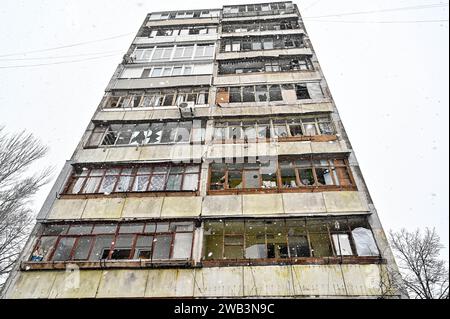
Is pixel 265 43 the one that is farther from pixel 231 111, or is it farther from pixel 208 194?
pixel 208 194

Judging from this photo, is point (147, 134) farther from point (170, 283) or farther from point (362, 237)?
point (362, 237)

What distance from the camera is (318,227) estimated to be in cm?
1094

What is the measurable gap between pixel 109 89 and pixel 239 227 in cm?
1192

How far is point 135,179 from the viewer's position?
12.6 metres

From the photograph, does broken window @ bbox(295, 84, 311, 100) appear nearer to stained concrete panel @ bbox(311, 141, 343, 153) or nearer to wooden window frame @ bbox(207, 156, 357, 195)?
stained concrete panel @ bbox(311, 141, 343, 153)

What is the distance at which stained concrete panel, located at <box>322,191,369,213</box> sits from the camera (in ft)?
35.6

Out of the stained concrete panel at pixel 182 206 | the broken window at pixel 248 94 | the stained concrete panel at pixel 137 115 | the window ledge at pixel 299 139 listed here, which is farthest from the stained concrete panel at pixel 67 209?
the broken window at pixel 248 94

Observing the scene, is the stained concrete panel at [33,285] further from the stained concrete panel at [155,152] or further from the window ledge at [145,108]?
the window ledge at [145,108]

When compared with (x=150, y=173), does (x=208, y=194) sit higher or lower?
lower

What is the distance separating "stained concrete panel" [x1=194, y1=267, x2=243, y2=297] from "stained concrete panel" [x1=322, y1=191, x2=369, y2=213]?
441cm

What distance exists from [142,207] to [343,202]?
26.9 ft

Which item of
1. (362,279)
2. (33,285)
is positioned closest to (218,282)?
(362,279)

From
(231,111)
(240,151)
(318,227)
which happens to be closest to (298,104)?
(231,111)
